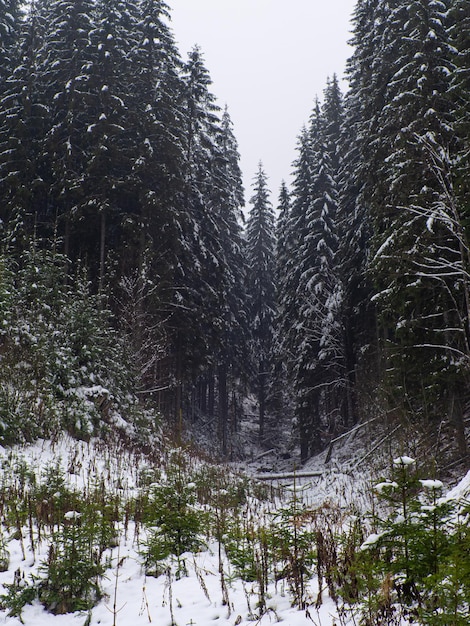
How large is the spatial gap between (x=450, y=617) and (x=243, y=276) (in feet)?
102

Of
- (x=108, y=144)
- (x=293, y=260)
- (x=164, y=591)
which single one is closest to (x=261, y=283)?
(x=293, y=260)

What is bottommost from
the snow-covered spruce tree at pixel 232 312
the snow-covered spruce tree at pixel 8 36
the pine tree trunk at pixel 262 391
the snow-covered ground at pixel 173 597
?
the snow-covered ground at pixel 173 597

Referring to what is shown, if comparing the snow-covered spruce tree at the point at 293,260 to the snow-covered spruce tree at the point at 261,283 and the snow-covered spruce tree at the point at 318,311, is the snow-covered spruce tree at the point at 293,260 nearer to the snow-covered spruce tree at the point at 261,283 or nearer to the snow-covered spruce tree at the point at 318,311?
the snow-covered spruce tree at the point at 318,311

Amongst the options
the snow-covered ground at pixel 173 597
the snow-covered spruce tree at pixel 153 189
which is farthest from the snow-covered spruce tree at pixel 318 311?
the snow-covered ground at pixel 173 597

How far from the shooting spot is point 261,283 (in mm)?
35844

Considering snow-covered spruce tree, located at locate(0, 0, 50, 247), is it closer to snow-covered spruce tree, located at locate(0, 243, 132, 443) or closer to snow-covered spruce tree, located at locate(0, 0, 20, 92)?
snow-covered spruce tree, located at locate(0, 0, 20, 92)

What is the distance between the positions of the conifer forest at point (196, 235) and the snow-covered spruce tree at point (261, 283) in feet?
8.99

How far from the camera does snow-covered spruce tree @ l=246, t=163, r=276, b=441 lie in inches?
1373

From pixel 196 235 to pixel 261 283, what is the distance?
1327 cm

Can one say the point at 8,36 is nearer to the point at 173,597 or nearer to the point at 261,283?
the point at 261,283

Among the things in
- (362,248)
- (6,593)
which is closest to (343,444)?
(362,248)

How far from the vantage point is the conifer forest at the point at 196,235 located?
35.6 ft

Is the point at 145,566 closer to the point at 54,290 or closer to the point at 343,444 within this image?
the point at 54,290

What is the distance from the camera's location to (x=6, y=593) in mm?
4199
